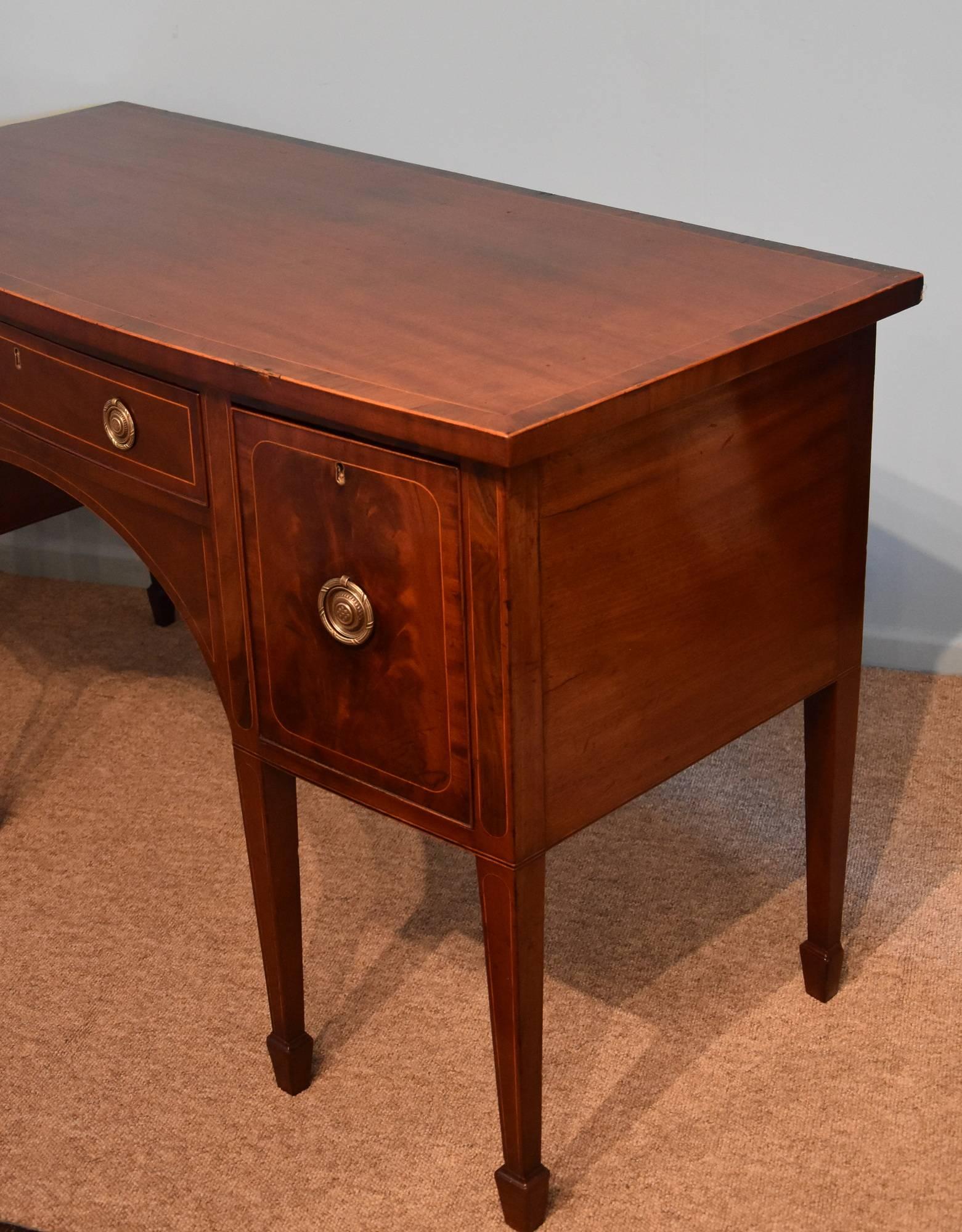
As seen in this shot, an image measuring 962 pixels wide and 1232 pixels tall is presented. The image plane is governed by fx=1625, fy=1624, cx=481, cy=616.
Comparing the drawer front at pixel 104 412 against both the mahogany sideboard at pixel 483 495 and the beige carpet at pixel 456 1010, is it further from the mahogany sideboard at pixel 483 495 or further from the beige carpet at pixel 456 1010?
the beige carpet at pixel 456 1010

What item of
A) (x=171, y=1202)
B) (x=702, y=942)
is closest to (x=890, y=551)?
(x=702, y=942)

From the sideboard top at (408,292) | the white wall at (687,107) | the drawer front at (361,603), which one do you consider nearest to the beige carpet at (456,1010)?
the white wall at (687,107)

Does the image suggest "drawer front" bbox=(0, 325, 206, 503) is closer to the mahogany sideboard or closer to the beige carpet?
the mahogany sideboard

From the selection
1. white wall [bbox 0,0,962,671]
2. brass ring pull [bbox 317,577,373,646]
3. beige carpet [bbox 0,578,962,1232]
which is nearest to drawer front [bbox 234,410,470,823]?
brass ring pull [bbox 317,577,373,646]

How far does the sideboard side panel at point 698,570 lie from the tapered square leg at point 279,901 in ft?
1.24

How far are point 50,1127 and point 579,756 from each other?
81 centimetres

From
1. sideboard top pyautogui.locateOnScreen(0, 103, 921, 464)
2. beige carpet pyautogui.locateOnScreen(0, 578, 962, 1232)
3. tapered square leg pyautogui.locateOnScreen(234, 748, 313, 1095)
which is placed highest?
sideboard top pyautogui.locateOnScreen(0, 103, 921, 464)

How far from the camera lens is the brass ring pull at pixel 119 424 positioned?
1.65 meters

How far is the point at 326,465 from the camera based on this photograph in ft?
4.82

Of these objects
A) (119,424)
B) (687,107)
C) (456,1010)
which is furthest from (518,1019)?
(687,107)

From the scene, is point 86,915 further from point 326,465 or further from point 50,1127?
point 326,465

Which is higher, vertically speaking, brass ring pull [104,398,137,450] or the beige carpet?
brass ring pull [104,398,137,450]

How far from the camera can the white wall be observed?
2.45 meters

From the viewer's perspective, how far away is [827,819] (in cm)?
191
